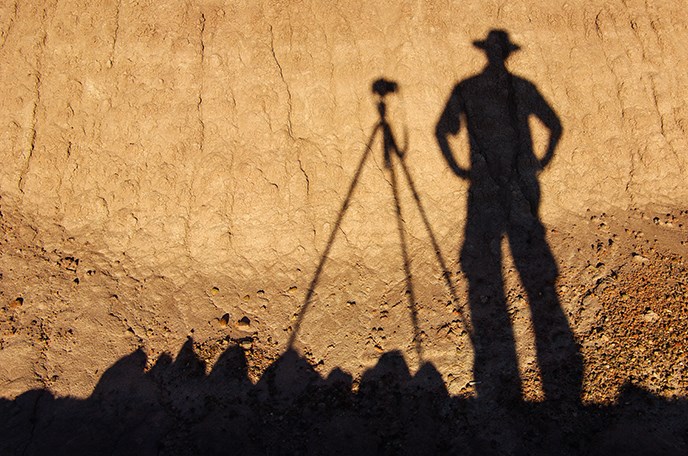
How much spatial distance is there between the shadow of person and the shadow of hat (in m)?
0.01

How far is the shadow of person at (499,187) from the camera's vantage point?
5.96m

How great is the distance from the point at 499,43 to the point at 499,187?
2055 millimetres

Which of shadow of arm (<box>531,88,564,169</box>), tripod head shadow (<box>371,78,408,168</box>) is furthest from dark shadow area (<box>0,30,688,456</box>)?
shadow of arm (<box>531,88,564,169</box>)

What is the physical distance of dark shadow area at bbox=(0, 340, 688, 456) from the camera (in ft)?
16.2

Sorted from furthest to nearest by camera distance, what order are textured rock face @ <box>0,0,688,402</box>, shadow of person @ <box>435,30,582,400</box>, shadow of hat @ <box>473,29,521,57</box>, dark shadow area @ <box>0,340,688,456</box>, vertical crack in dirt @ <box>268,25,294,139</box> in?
1. shadow of hat @ <box>473,29,521,57</box>
2. vertical crack in dirt @ <box>268,25,294,139</box>
3. textured rock face @ <box>0,0,688,402</box>
4. shadow of person @ <box>435,30,582,400</box>
5. dark shadow area @ <box>0,340,688,456</box>

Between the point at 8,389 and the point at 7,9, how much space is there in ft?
16.1

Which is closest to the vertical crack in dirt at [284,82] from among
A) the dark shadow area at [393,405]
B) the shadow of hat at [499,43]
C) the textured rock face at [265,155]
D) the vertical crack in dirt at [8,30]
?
the textured rock face at [265,155]

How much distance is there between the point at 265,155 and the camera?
6.58 metres

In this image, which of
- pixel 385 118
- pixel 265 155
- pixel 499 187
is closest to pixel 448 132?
pixel 385 118

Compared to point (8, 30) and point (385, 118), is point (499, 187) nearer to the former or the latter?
point (385, 118)

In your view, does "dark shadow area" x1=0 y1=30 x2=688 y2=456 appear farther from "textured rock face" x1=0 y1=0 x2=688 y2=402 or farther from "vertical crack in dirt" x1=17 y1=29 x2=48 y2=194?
"vertical crack in dirt" x1=17 y1=29 x2=48 y2=194

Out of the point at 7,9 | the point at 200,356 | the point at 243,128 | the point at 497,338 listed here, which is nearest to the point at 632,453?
the point at 497,338

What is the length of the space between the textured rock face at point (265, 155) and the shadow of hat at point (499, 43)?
0.30 feet

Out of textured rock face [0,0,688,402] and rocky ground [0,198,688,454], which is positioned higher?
textured rock face [0,0,688,402]
